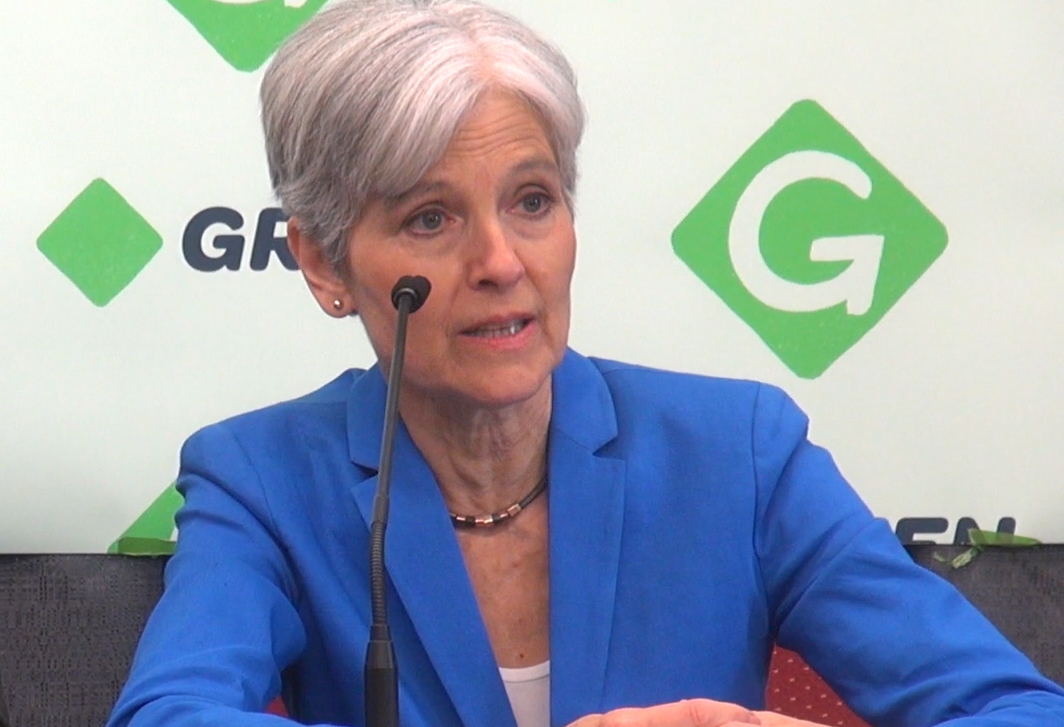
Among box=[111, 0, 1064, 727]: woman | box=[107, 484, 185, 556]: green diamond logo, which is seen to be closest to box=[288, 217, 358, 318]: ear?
box=[111, 0, 1064, 727]: woman

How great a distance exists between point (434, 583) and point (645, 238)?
2.08 ft

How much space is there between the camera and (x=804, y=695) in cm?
178

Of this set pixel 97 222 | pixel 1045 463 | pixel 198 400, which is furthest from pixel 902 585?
pixel 97 222

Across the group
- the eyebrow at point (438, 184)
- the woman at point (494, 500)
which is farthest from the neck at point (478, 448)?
the eyebrow at point (438, 184)

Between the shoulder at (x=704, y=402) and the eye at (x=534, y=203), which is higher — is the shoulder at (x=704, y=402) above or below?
below

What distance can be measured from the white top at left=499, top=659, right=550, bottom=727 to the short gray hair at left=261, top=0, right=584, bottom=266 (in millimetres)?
429

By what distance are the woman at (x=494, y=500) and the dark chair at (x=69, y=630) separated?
405 millimetres

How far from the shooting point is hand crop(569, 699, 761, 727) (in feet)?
4.27

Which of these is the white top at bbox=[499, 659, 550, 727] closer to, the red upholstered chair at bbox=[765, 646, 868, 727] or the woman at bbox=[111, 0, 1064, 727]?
the woman at bbox=[111, 0, 1064, 727]

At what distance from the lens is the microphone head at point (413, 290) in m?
1.37

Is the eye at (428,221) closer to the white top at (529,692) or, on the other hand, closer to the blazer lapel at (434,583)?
the blazer lapel at (434,583)

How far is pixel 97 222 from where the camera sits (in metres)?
1.90

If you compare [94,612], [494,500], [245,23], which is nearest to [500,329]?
[494,500]

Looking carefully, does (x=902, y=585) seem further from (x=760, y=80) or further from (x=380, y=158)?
(x=760, y=80)
